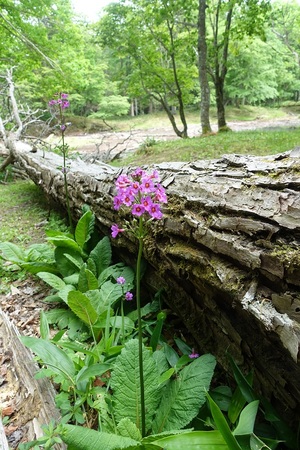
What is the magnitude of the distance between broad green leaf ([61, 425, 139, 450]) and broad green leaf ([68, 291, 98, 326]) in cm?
84

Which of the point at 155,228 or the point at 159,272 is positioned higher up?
the point at 155,228

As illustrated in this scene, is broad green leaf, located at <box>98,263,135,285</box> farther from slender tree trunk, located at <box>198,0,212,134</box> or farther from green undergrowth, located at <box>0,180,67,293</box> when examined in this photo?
slender tree trunk, located at <box>198,0,212,134</box>

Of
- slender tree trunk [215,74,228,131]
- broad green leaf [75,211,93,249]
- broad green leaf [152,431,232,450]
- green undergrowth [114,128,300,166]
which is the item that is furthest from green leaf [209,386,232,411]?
slender tree trunk [215,74,228,131]

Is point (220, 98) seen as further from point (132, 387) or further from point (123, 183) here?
point (132, 387)

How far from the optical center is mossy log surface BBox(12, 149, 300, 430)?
125 cm

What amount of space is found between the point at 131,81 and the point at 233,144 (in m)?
7.35

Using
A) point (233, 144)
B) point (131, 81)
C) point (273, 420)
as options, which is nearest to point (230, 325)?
point (273, 420)

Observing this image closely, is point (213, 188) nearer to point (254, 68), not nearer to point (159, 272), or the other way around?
point (159, 272)

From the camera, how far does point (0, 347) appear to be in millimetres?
2209

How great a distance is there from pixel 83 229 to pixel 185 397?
1849mm

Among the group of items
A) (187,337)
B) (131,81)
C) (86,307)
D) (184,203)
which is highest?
(131,81)

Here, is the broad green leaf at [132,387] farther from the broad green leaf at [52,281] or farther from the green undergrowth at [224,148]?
the green undergrowth at [224,148]

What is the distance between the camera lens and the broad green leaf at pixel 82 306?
201cm

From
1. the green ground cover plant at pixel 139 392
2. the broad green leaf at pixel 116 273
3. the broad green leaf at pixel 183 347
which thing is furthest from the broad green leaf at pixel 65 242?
the broad green leaf at pixel 183 347
